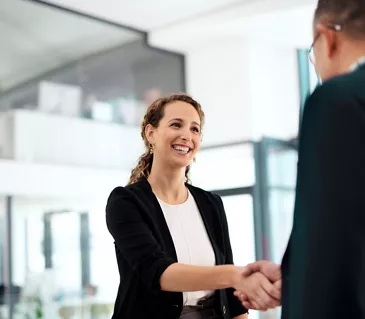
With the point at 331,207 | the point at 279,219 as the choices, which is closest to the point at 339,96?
the point at 331,207

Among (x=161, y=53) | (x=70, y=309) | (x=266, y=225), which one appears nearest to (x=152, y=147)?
(x=70, y=309)

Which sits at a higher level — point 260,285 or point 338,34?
point 338,34

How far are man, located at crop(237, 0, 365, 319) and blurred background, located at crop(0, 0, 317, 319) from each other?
4.17 metres

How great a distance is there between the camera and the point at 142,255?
1.63 m

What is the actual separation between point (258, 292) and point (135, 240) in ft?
1.19

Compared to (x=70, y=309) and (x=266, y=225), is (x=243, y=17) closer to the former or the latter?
(x=266, y=225)

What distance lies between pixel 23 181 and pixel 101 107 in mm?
1118

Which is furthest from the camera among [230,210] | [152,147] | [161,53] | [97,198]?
[161,53]

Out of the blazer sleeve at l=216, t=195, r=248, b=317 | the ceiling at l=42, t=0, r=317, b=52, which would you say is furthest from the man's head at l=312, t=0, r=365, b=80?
the ceiling at l=42, t=0, r=317, b=52

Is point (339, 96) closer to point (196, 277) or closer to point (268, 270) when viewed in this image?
point (268, 270)

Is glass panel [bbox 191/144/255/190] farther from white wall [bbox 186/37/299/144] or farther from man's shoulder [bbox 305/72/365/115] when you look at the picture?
man's shoulder [bbox 305/72/365/115]

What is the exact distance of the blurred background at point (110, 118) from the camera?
5012 millimetres

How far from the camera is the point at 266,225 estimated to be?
570 centimetres

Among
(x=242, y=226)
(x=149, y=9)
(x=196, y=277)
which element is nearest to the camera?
(x=196, y=277)
